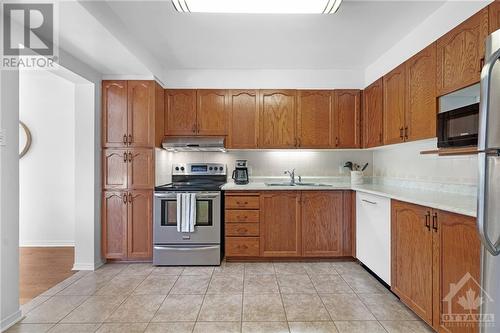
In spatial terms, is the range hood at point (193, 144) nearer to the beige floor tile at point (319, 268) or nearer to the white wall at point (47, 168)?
the white wall at point (47, 168)

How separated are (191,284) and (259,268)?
80 centimetres

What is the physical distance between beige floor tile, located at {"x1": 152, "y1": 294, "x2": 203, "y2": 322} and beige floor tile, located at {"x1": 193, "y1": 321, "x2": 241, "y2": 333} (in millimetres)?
114

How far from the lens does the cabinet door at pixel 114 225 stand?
3.05 m

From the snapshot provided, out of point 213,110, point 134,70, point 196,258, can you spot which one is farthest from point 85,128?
point 196,258

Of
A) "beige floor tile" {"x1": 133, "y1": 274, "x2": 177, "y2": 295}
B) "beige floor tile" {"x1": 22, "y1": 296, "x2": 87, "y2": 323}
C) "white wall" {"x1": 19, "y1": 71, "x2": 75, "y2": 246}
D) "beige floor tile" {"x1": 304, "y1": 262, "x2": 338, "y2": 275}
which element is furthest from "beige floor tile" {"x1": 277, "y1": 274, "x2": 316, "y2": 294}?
"white wall" {"x1": 19, "y1": 71, "x2": 75, "y2": 246}

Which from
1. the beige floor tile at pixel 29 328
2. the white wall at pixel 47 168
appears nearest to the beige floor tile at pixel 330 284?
the beige floor tile at pixel 29 328

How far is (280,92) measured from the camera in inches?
133

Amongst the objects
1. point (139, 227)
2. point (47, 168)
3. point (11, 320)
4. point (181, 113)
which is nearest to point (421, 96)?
point (181, 113)

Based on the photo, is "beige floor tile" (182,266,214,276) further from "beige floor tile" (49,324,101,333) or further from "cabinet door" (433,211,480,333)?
"cabinet door" (433,211,480,333)

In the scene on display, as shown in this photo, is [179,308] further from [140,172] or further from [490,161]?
[490,161]

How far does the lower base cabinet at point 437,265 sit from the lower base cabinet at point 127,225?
2647mm

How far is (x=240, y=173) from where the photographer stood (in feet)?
11.6

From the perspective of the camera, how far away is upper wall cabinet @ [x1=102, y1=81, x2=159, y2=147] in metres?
3.09

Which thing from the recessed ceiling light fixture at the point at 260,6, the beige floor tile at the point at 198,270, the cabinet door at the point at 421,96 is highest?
the recessed ceiling light fixture at the point at 260,6
